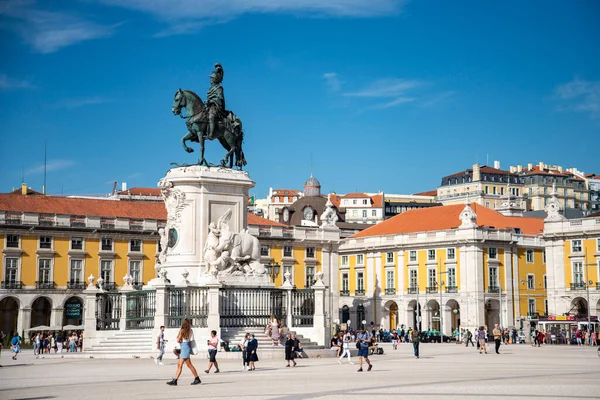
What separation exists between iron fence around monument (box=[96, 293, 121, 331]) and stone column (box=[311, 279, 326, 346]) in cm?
725

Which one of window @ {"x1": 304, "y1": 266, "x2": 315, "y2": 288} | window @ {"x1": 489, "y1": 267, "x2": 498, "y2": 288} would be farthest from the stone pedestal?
window @ {"x1": 489, "y1": 267, "x2": 498, "y2": 288}

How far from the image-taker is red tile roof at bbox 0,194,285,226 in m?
71.9

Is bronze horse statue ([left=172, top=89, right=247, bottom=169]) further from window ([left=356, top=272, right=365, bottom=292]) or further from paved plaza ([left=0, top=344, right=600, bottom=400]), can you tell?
window ([left=356, top=272, right=365, bottom=292])

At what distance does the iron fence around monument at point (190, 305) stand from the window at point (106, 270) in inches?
1549

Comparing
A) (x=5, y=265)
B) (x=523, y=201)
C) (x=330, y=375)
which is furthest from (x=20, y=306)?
(x=523, y=201)

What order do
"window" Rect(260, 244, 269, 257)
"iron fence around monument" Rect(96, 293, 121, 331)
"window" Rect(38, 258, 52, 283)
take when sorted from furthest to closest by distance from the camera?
"window" Rect(260, 244, 269, 257)
"window" Rect(38, 258, 52, 283)
"iron fence around monument" Rect(96, 293, 121, 331)

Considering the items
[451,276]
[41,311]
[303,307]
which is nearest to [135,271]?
[41,311]

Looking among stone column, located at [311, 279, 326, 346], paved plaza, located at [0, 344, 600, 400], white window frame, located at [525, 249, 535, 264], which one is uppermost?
white window frame, located at [525, 249, 535, 264]

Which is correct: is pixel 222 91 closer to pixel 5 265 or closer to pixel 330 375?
pixel 330 375

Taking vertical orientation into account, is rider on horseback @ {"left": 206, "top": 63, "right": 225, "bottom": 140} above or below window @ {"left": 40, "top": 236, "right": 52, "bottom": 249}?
above

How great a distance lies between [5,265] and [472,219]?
3584 cm

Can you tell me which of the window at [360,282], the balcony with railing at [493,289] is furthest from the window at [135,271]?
the balcony with railing at [493,289]

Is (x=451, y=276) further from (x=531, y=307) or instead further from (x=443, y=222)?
(x=531, y=307)

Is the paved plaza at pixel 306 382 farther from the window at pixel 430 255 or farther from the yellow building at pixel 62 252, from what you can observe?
the window at pixel 430 255
